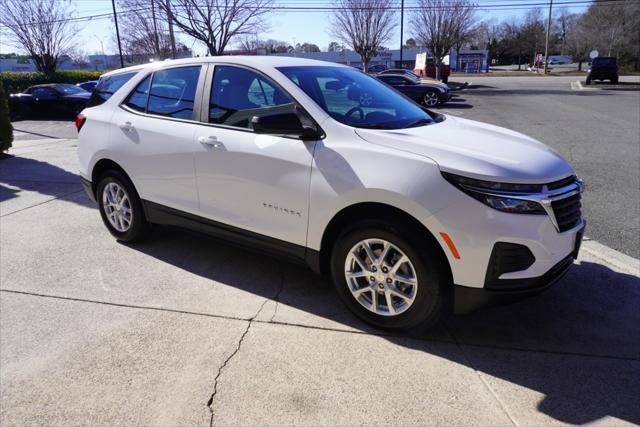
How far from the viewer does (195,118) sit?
3.79m

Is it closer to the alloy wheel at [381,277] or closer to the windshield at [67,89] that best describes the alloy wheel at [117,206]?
the alloy wheel at [381,277]

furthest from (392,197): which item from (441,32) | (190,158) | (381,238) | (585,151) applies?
(441,32)

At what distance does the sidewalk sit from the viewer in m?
2.45

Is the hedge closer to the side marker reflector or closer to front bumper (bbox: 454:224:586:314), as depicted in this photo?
the side marker reflector

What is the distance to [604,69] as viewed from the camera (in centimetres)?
3058

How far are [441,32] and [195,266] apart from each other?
3526cm

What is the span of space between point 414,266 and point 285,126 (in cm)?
118

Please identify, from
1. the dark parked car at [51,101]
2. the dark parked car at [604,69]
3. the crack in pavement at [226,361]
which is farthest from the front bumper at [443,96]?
the crack in pavement at [226,361]

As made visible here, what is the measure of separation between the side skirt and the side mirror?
78cm

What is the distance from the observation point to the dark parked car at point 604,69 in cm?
3052

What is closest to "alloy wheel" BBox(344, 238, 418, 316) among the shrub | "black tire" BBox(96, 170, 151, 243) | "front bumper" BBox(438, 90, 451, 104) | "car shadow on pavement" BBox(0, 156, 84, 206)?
"black tire" BBox(96, 170, 151, 243)

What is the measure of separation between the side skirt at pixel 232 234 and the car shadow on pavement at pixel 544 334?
1.28 feet

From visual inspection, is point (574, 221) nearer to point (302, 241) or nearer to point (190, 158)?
point (302, 241)

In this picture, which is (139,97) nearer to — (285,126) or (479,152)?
(285,126)
